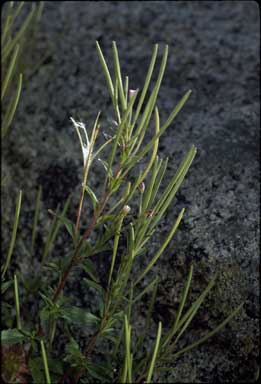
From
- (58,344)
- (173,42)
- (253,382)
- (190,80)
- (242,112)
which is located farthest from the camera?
(173,42)

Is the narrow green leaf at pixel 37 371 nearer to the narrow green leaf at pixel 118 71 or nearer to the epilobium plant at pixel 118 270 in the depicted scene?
the epilobium plant at pixel 118 270

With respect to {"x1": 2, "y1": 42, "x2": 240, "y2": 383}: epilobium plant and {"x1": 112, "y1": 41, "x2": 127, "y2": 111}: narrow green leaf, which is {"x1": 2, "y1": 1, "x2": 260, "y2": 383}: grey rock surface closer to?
{"x1": 2, "y1": 42, "x2": 240, "y2": 383}: epilobium plant

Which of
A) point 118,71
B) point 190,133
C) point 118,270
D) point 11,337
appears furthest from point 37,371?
point 190,133

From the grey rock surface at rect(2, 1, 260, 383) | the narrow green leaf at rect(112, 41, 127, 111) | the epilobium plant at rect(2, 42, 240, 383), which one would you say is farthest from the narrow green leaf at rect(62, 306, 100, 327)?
the narrow green leaf at rect(112, 41, 127, 111)

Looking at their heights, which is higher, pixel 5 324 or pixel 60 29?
pixel 60 29

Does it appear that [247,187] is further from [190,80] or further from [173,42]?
[173,42]

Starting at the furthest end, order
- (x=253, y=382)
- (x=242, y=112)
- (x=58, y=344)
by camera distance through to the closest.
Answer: (x=242, y=112) → (x=58, y=344) → (x=253, y=382)

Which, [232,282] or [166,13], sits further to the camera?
[166,13]

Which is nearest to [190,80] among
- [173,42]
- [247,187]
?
[173,42]
